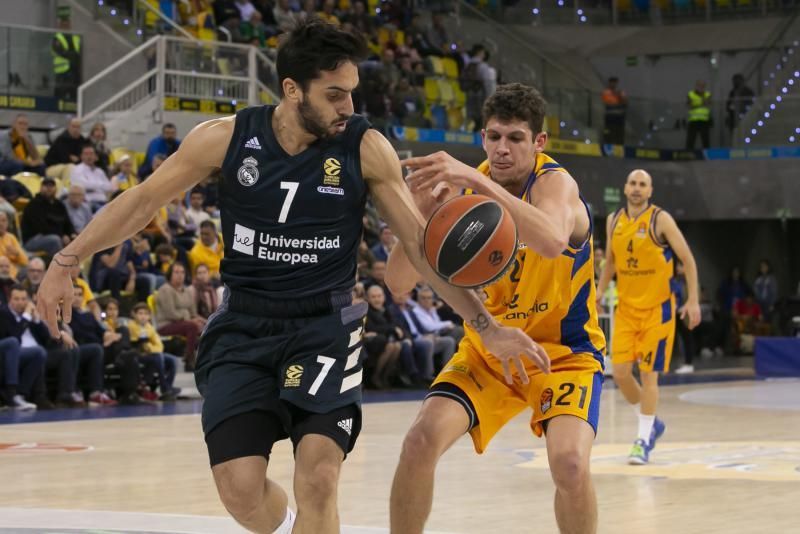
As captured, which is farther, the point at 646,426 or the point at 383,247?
the point at 383,247

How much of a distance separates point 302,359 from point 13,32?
1379cm

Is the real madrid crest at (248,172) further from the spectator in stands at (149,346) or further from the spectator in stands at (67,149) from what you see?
the spectator in stands at (67,149)

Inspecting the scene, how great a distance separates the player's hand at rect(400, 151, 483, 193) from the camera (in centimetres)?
430

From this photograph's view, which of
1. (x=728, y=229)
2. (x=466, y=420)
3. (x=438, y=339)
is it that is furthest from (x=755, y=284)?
(x=466, y=420)

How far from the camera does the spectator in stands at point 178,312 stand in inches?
559

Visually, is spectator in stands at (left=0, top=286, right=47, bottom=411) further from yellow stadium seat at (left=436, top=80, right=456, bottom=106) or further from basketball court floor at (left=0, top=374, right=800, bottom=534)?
yellow stadium seat at (left=436, top=80, right=456, bottom=106)

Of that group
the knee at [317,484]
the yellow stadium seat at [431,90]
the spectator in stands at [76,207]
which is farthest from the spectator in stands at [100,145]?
the knee at [317,484]

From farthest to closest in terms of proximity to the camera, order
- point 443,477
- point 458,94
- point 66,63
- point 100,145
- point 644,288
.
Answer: point 458,94 → point 66,63 → point 100,145 → point 644,288 → point 443,477

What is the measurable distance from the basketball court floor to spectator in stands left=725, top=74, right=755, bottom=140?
44.6 feet

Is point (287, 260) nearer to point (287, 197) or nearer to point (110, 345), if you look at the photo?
point (287, 197)

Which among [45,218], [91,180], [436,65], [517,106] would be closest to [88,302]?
[45,218]

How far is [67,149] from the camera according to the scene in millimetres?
15602

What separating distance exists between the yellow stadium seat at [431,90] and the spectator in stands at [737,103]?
7.45 meters

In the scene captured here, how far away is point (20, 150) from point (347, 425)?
12.0 meters
